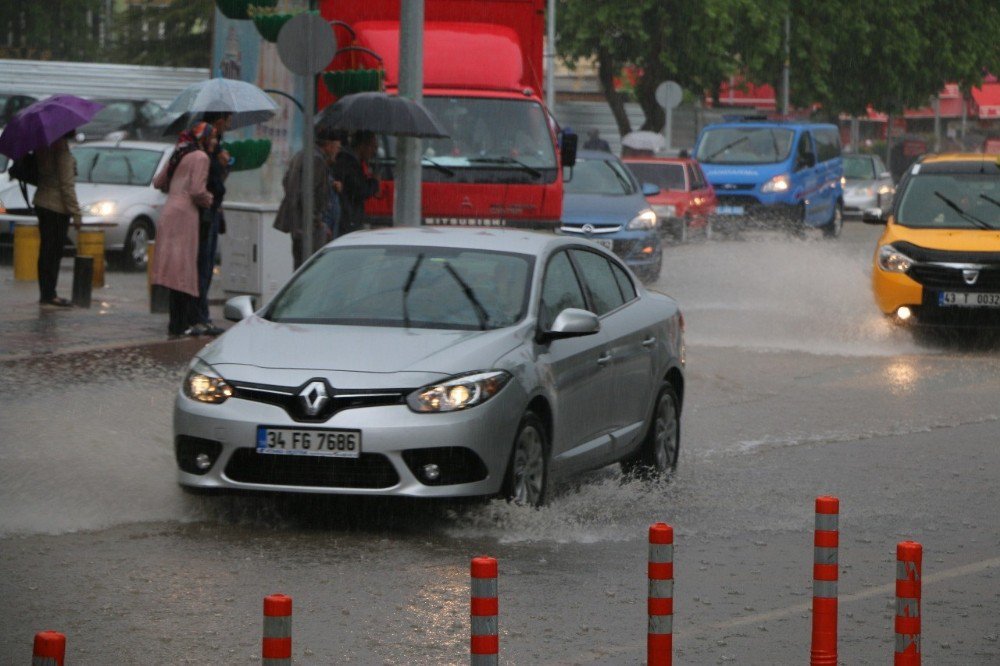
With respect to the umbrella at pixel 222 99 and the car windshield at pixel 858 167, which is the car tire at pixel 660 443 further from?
the car windshield at pixel 858 167

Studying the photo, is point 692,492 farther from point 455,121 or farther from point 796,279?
point 796,279

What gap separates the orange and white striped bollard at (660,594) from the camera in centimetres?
529

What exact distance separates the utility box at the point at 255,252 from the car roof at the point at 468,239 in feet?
26.0

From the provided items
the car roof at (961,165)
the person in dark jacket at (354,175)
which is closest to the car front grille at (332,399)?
the person in dark jacket at (354,175)

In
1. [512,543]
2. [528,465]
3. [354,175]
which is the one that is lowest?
[512,543]

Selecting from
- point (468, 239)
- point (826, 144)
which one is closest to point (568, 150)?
point (468, 239)

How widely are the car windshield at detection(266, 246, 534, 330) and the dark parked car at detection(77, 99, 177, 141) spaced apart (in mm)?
31138

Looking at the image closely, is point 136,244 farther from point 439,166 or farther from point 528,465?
point 528,465

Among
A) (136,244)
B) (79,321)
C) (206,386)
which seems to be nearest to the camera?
(206,386)

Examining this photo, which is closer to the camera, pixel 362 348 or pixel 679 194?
pixel 362 348

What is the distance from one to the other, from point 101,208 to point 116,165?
4.94 ft

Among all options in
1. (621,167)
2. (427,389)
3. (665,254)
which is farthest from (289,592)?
(665,254)

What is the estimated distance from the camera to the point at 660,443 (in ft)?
35.1

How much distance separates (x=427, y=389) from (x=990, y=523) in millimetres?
2817
